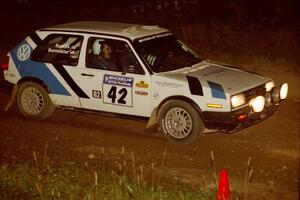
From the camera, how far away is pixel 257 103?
8820 millimetres

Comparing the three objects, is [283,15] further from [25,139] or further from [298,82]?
[25,139]

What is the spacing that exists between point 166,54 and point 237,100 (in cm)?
150

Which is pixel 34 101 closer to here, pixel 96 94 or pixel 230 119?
pixel 96 94

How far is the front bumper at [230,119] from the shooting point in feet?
28.4

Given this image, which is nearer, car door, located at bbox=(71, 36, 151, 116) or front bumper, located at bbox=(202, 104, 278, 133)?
front bumper, located at bbox=(202, 104, 278, 133)

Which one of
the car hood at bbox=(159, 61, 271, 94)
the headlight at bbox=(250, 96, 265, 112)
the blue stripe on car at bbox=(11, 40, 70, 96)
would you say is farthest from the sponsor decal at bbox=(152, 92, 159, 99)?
the blue stripe on car at bbox=(11, 40, 70, 96)

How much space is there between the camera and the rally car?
880 cm

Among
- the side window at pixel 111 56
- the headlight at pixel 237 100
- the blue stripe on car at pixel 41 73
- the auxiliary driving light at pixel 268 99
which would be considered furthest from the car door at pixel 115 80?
the auxiliary driving light at pixel 268 99

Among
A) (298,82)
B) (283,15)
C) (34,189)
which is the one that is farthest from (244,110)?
(283,15)

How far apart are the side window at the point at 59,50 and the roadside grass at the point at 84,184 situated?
198 centimetres

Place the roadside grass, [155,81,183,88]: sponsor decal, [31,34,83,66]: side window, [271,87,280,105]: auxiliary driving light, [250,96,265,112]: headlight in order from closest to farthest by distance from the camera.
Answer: the roadside grass → [250,96,265,112]: headlight → [155,81,183,88]: sponsor decal → [271,87,280,105]: auxiliary driving light → [31,34,83,66]: side window

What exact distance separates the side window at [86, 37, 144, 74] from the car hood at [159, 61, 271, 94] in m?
0.54

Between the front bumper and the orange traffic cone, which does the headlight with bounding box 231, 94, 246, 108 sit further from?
the orange traffic cone

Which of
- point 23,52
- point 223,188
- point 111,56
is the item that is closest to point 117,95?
point 111,56
